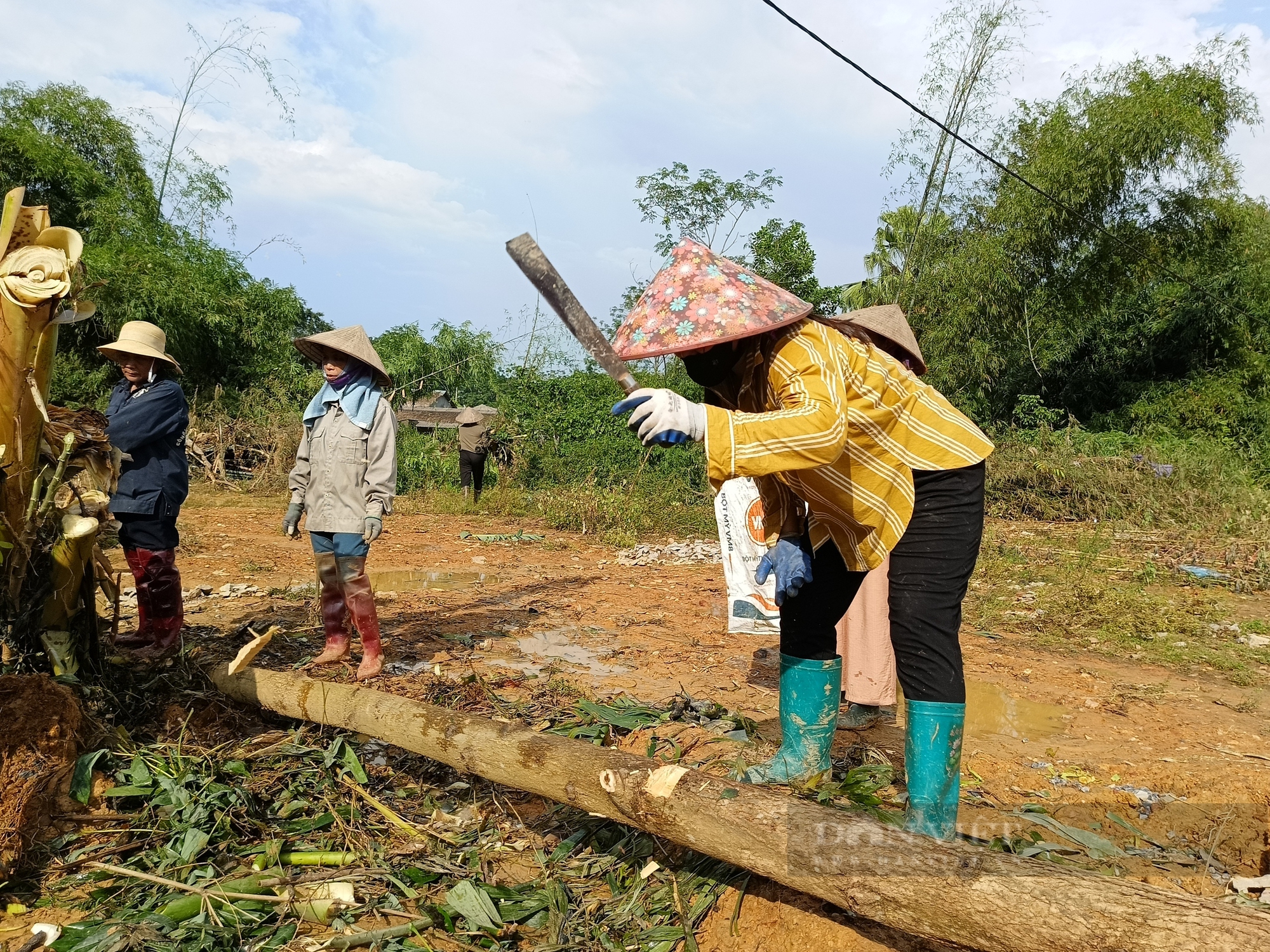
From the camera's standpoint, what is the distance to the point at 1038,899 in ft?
5.51

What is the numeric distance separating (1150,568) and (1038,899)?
791 centimetres

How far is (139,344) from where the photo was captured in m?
4.15

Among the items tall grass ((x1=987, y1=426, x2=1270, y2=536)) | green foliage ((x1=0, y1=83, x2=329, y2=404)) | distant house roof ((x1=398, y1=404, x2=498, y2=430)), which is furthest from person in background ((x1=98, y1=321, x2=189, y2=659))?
distant house roof ((x1=398, y1=404, x2=498, y2=430))

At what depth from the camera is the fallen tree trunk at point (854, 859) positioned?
1575 mm

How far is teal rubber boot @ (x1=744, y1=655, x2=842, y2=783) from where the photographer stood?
268cm

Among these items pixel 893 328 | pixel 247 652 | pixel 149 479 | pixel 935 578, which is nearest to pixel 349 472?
pixel 149 479

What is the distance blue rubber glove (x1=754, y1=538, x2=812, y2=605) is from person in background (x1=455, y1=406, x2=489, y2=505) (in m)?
10.9

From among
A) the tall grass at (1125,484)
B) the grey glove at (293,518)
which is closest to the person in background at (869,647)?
the grey glove at (293,518)

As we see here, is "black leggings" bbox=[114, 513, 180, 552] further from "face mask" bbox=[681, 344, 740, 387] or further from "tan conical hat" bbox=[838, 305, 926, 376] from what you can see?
"tan conical hat" bbox=[838, 305, 926, 376]

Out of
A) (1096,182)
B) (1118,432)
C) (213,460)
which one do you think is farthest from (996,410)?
(213,460)

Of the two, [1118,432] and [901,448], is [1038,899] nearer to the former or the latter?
[901,448]

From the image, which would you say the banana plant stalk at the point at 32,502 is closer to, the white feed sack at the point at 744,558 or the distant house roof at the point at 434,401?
the white feed sack at the point at 744,558

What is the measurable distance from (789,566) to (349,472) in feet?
8.65

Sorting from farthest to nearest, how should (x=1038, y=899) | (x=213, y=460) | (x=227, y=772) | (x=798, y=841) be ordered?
1. (x=213, y=460)
2. (x=227, y=772)
3. (x=798, y=841)
4. (x=1038, y=899)
